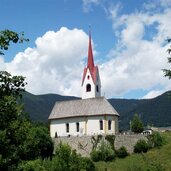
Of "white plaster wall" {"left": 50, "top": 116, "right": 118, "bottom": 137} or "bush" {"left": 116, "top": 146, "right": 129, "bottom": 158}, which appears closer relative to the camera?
"bush" {"left": 116, "top": 146, "right": 129, "bottom": 158}

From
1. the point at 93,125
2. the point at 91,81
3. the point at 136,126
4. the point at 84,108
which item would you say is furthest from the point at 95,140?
the point at 91,81

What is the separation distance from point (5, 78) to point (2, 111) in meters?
0.95

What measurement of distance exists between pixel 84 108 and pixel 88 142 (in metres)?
10.0

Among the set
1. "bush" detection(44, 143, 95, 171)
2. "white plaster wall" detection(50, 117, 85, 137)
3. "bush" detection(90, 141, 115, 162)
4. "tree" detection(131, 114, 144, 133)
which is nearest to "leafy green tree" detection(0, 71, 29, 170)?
"bush" detection(44, 143, 95, 171)

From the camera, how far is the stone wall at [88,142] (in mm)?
70444

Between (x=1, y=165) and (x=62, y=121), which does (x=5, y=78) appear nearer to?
(x=1, y=165)

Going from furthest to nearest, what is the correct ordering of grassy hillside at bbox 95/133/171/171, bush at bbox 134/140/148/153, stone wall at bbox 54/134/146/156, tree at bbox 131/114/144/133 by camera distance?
tree at bbox 131/114/144/133 < stone wall at bbox 54/134/146/156 < bush at bbox 134/140/148/153 < grassy hillside at bbox 95/133/171/171

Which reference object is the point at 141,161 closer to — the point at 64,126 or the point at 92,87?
the point at 64,126

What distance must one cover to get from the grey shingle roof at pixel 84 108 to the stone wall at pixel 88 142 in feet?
24.2

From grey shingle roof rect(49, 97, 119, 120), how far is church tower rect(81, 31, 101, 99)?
12.1 metres

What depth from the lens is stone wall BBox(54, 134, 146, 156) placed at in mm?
70444

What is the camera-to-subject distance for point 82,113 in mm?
79625

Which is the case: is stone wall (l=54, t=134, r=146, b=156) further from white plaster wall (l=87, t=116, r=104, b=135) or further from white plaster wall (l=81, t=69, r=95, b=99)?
white plaster wall (l=81, t=69, r=95, b=99)

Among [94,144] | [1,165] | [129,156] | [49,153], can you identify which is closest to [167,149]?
[129,156]
